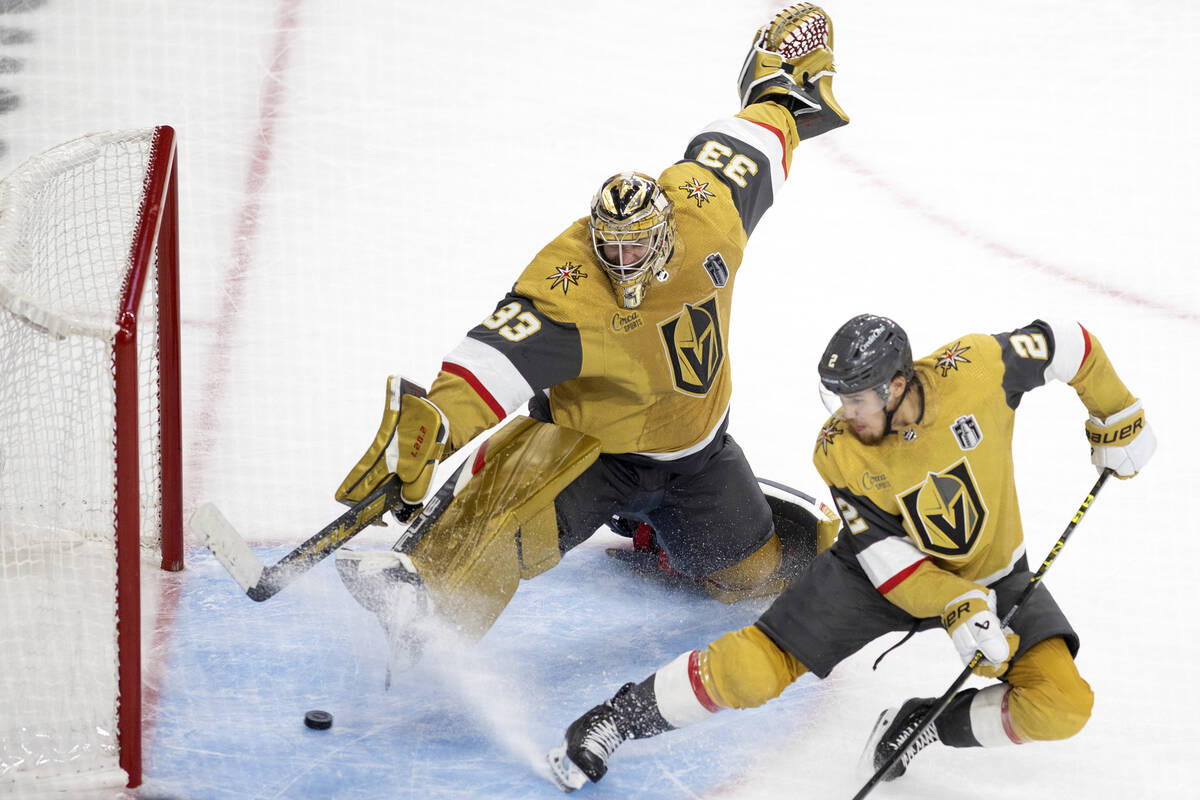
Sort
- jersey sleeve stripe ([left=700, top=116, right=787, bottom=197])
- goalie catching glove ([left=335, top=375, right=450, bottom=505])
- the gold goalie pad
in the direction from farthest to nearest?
jersey sleeve stripe ([left=700, top=116, right=787, bottom=197])
the gold goalie pad
goalie catching glove ([left=335, top=375, right=450, bottom=505])

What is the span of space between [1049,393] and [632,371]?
1.94m

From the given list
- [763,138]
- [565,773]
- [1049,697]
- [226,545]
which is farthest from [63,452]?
[1049,697]

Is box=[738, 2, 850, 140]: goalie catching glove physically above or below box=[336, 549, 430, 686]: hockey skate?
above

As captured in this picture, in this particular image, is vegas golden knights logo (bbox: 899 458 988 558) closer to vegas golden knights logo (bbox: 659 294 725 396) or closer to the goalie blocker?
vegas golden knights logo (bbox: 659 294 725 396)

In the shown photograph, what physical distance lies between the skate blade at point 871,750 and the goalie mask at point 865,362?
676mm

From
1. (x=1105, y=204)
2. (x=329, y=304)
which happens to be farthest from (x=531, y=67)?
(x=1105, y=204)

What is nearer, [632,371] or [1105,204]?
[632,371]

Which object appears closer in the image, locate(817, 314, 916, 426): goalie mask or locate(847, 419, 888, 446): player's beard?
locate(817, 314, 916, 426): goalie mask

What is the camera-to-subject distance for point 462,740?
9.87 ft

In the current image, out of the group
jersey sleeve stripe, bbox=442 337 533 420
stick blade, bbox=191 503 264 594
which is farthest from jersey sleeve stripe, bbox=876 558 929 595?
stick blade, bbox=191 503 264 594

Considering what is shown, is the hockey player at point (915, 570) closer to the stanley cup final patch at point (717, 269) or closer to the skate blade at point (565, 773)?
the skate blade at point (565, 773)

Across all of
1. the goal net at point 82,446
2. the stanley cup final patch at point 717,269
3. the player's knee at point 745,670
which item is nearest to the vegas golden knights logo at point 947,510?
the player's knee at point 745,670

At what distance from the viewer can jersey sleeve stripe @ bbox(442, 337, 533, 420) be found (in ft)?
9.48

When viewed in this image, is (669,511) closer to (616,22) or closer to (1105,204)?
(1105,204)
